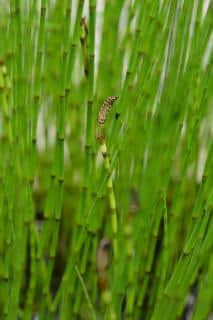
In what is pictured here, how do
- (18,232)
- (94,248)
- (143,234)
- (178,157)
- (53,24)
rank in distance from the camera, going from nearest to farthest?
(18,232), (143,234), (94,248), (53,24), (178,157)

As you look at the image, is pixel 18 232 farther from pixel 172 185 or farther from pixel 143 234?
pixel 172 185

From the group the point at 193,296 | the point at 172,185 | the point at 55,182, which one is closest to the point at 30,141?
the point at 55,182

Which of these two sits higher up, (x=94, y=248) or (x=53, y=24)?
(x=53, y=24)

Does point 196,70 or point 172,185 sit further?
point 172,185

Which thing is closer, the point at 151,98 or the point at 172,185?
the point at 151,98

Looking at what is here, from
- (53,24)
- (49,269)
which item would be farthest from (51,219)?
(53,24)

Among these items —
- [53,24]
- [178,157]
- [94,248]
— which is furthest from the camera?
[178,157]

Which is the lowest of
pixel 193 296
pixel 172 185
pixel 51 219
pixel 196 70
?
pixel 193 296

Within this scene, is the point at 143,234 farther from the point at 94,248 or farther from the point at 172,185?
the point at 172,185

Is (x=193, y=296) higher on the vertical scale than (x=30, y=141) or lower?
lower
